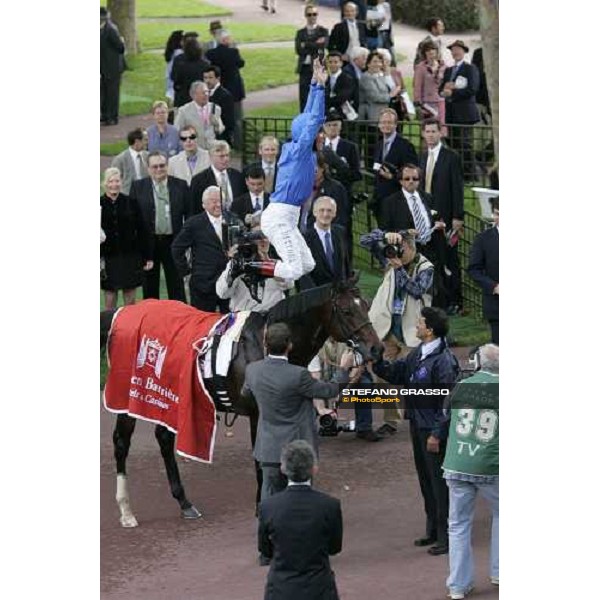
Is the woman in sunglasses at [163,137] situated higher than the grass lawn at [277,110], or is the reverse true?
the grass lawn at [277,110]

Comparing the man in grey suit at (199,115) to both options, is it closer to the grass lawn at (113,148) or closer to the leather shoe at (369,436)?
the grass lawn at (113,148)

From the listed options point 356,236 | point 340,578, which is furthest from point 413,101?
point 340,578

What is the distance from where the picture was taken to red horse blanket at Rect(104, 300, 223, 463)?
13.2 m

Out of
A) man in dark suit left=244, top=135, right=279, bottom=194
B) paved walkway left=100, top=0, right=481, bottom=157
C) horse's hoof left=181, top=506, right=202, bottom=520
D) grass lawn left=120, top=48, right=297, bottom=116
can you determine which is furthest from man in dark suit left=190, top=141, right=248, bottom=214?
grass lawn left=120, top=48, right=297, bottom=116

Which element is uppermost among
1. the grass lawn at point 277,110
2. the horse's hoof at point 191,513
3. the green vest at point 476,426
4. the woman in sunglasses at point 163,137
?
the grass lawn at point 277,110

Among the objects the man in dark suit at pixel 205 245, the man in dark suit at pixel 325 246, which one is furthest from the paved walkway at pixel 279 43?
the man in dark suit at pixel 325 246

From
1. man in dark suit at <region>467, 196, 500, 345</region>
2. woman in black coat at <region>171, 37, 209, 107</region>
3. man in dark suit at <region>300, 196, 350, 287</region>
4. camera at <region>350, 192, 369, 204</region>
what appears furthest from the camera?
woman in black coat at <region>171, 37, 209, 107</region>

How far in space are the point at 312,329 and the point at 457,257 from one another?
14.7 ft

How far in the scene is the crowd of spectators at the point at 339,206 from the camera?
13.8m

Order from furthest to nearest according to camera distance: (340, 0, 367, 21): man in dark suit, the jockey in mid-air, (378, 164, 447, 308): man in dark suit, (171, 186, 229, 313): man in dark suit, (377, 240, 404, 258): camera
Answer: (340, 0, 367, 21): man in dark suit, (378, 164, 447, 308): man in dark suit, (171, 186, 229, 313): man in dark suit, (377, 240, 404, 258): camera, the jockey in mid-air

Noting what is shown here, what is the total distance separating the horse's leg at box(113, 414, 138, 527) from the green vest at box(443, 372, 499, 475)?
2.57 m

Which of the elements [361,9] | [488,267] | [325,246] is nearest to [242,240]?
[325,246]

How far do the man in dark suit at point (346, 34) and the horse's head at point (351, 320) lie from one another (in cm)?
952

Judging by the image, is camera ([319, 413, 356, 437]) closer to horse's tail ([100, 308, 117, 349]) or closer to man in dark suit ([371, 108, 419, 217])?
horse's tail ([100, 308, 117, 349])
